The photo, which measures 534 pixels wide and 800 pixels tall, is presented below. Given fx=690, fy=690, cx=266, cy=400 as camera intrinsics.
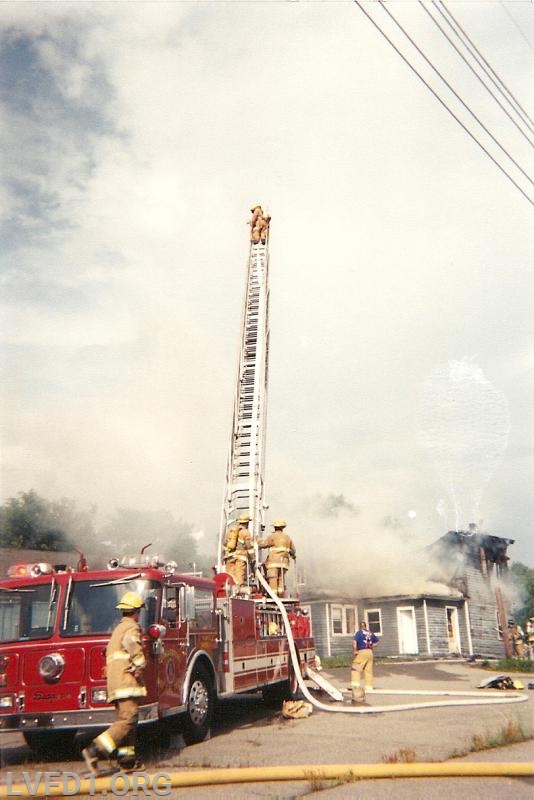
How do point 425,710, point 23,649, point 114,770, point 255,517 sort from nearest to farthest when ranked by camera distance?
point 114,770, point 23,649, point 425,710, point 255,517

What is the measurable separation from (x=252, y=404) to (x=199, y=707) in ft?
22.1

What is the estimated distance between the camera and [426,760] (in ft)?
19.7

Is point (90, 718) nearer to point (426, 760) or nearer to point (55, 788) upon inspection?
point (55, 788)

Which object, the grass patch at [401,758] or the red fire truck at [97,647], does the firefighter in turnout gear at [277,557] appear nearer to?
the red fire truck at [97,647]

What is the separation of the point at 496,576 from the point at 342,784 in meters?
27.7

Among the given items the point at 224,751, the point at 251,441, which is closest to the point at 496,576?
the point at 251,441

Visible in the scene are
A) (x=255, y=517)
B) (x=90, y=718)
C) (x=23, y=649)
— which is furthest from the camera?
(x=255, y=517)

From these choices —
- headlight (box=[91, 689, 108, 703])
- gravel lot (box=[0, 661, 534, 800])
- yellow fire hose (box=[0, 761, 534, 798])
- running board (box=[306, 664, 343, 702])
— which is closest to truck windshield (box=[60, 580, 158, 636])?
headlight (box=[91, 689, 108, 703])

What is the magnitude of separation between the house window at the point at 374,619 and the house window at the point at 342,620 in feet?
1.90

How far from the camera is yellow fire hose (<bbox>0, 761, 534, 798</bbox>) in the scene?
528cm

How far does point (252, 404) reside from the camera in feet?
44.2

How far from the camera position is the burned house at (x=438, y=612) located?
25344mm

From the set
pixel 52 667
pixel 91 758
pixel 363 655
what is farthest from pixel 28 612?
pixel 363 655

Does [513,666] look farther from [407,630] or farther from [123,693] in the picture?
[123,693]
